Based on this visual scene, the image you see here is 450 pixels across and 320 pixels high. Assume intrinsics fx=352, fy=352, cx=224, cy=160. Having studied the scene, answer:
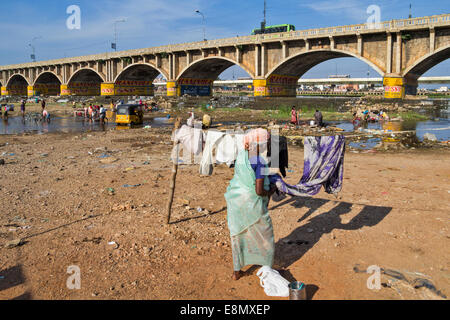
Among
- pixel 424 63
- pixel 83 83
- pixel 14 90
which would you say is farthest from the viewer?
pixel 14 90

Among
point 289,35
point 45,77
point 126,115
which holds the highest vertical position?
point 45,77

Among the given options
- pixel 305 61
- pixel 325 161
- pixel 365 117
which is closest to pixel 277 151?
pixel 325 161

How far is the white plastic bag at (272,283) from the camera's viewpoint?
3.54 m

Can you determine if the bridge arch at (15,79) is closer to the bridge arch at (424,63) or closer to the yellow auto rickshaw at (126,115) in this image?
the yellow auto rickshaw at (126,115)

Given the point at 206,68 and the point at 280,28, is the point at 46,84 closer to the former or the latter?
the point at 206,68

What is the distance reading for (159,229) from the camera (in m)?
5.30

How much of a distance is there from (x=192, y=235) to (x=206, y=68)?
52.4m

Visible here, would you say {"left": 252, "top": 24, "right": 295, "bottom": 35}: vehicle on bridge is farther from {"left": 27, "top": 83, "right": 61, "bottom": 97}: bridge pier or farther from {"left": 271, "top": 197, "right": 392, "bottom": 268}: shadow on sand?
{"left": 27, "top": 83, "right": 61, "bottom": 97}: bridge pier

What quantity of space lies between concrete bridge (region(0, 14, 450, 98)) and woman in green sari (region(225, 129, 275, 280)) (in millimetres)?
31565

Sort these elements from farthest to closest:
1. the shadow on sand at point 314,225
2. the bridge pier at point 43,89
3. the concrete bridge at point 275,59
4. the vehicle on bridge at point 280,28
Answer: the bridge pier at point 43,89
the vehicle on bridge at point 280,28
the concrete bridge at point 275,59
the shadow on sand at point 314,225

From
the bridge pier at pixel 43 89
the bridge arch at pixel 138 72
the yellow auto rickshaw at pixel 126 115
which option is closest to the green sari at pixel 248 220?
the yellow auto rickshaw at pixel 126 115

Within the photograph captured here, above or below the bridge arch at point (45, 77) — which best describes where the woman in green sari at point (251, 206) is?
below

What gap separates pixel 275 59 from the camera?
41.1 m
